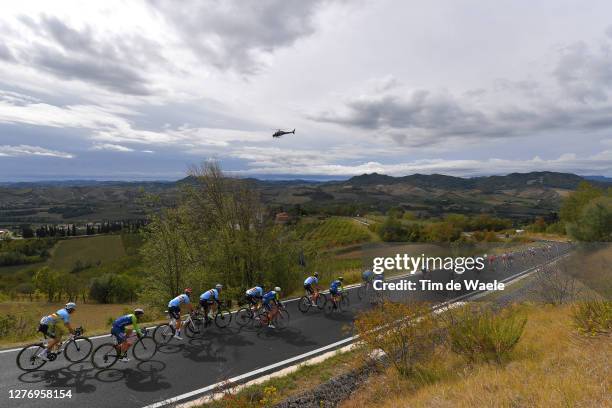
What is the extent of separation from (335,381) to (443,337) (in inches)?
137

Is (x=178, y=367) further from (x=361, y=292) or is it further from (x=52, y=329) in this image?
(x=361, y=292)

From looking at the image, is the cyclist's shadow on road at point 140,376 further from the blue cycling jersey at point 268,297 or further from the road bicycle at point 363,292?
the road bicycle at point 363,292

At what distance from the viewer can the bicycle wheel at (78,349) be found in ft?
31.7

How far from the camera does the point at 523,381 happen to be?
6441mm

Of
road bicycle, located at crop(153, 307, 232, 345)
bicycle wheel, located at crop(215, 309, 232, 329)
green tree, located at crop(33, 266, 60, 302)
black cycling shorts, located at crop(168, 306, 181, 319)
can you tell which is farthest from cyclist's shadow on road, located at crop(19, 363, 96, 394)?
green tree, located at crop(33, 266, 60, 302)

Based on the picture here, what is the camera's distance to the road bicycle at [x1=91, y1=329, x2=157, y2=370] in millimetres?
9344

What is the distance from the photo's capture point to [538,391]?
5742 mm

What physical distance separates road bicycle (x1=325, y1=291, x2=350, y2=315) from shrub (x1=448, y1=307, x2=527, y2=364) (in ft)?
24.6

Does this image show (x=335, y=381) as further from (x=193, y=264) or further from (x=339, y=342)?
(x=193, y=264)

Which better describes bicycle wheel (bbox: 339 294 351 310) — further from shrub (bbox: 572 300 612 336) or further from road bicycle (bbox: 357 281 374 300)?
shrub (bbox: 572 300 612 336)

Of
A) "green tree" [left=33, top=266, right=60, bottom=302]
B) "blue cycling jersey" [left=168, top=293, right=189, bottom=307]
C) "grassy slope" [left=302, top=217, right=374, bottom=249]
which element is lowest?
"green tree" [left=33, top=266, right=60, bottom=302]

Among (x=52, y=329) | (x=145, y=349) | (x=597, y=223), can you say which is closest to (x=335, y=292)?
(x=145, y=349)

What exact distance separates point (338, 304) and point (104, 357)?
32.9 feet

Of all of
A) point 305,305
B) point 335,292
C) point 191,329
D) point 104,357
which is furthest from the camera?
point 305,305
